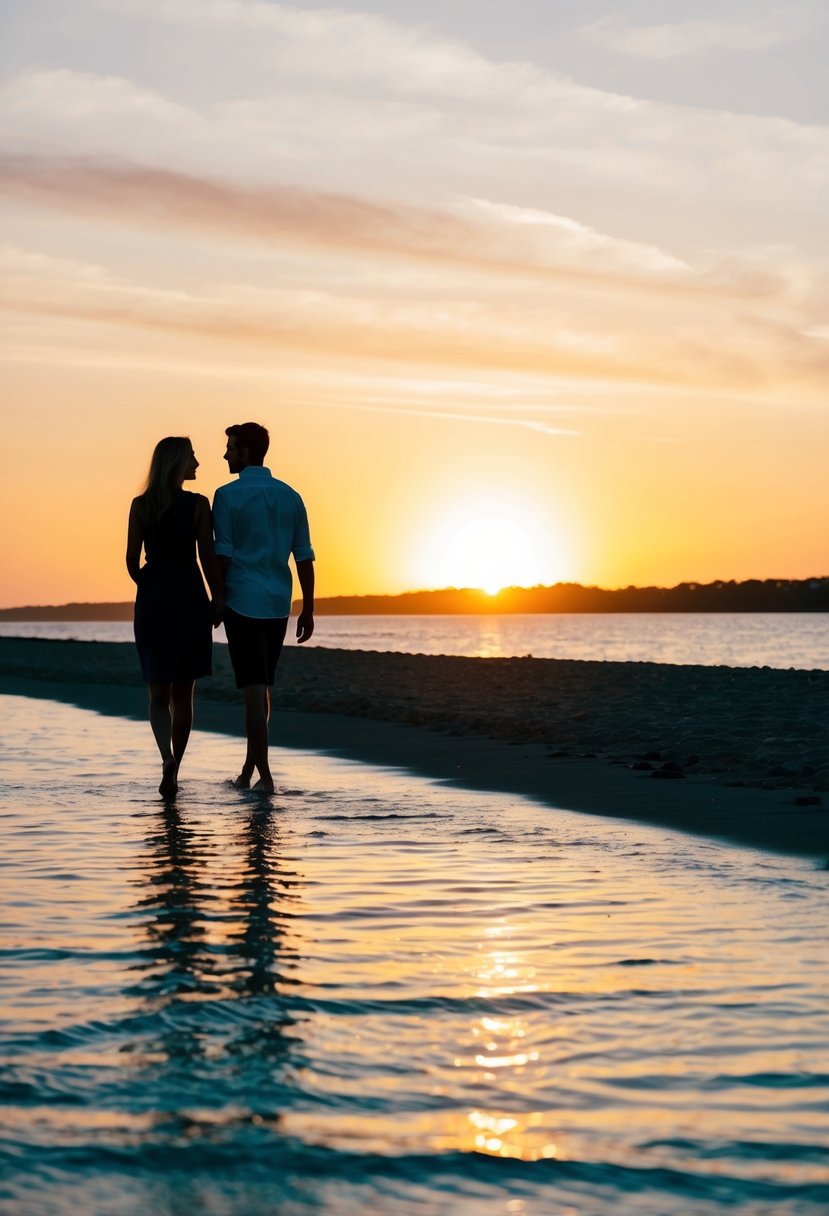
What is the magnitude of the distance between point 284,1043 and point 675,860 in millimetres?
3405

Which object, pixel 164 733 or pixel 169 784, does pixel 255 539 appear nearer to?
pixel 164 733

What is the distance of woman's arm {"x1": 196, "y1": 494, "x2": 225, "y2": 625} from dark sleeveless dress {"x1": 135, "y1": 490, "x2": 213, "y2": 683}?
0.04 meters

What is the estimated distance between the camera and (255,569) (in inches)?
373

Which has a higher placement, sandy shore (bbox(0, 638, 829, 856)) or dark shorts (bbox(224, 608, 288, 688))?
dark shorts (bbox(224, 608, 288, 688))

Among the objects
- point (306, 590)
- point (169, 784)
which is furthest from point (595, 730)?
point (169, 784)

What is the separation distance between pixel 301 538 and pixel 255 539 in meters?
0.38

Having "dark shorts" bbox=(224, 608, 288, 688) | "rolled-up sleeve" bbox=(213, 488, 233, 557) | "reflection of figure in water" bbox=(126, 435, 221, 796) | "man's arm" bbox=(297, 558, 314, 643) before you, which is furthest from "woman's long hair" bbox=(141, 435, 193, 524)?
"man's arm" bbox=(297, 558, 314, 643)

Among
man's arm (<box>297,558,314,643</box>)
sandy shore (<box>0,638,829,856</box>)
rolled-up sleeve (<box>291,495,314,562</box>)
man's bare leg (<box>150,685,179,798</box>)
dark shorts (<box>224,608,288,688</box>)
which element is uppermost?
rolled-up sleeve (<box>291,495,314,562</box>)

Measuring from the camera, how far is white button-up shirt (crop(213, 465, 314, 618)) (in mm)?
9453

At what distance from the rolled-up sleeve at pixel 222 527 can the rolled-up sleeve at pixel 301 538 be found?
17.2 inches

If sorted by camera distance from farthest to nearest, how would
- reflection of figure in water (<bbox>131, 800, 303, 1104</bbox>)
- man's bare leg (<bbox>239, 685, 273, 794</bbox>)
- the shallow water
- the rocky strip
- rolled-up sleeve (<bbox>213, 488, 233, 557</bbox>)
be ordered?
1. the rocky strip
2. rolled-up sleeve (<bbox>213, 488, 233, 557</bbox>)
3. man's bare leg (<bbox>239, 685, 273, 794</bbox>)
4. reflection of figure in water (<bbox>131, 800, 303, 1104</bbox>)
5. the shallow water

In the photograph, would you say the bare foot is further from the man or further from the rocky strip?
the rocky strip

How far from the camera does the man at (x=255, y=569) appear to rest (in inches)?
371

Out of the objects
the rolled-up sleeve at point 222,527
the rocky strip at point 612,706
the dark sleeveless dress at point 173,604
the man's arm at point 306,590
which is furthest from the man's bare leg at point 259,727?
the rocky strip at point 612,706
